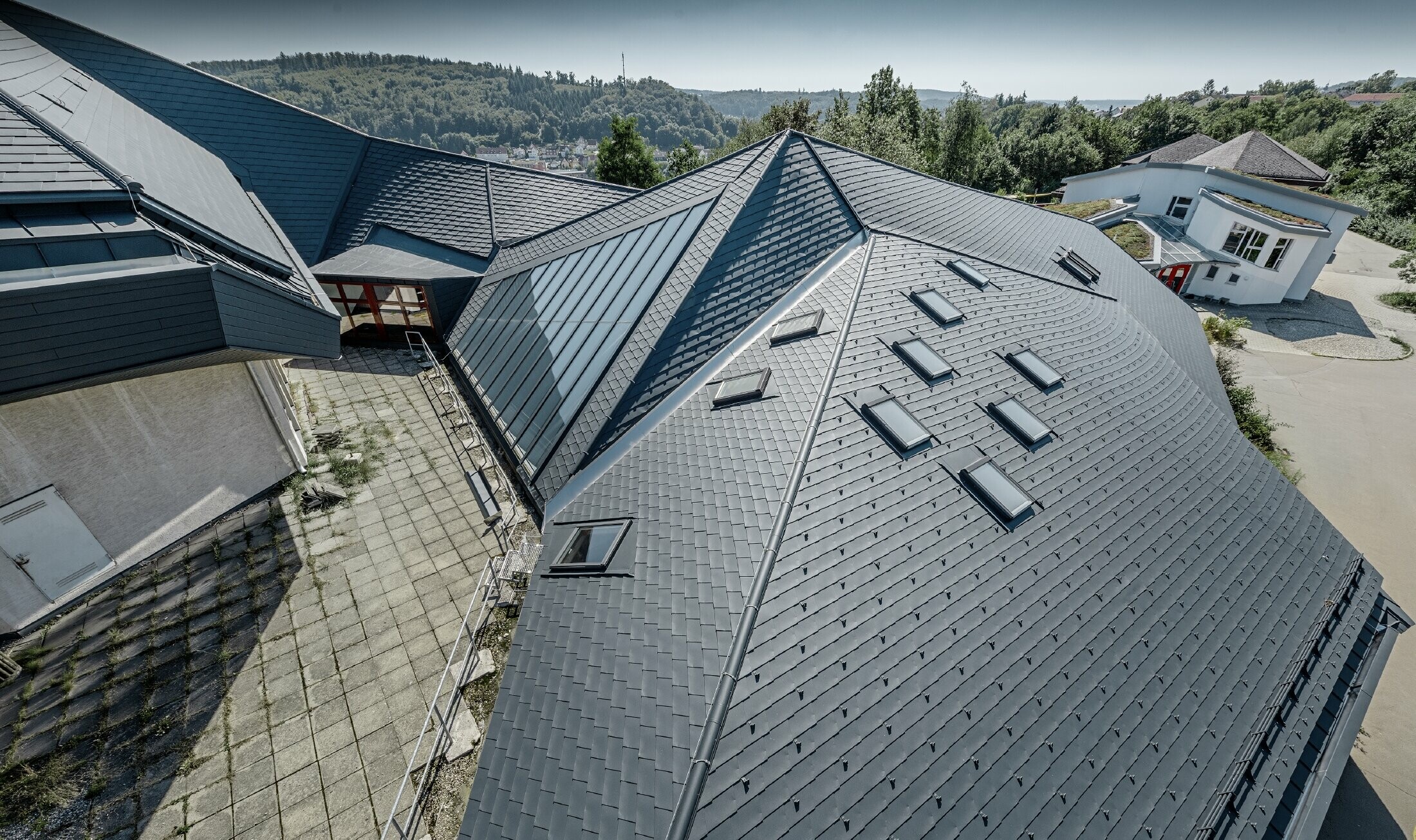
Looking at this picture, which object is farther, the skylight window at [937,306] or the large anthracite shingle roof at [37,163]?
the skylight window at [937,306]

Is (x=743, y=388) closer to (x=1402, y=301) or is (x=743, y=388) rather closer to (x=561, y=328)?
(x=561, y=328)

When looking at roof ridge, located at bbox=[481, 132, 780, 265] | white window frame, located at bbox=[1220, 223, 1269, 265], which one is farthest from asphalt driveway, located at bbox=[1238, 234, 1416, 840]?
roof ridge, located at bbox=[481, 132, 780, 265]

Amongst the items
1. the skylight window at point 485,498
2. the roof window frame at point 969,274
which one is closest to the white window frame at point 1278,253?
the roof window frame at point 969,274

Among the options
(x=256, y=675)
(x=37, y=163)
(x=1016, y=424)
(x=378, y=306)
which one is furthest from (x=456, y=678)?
(x=378, y=306)

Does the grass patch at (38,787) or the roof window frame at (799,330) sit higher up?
the roof window frame at (799,330)

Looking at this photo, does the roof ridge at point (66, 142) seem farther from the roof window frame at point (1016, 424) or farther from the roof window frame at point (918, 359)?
the roof window frame at point (1016, 424)

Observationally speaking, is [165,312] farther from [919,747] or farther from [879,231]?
[879,231]

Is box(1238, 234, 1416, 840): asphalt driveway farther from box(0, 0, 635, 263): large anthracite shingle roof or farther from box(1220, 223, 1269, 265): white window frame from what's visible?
box(0, 0, 635, 263): large anthracite shingle roof
